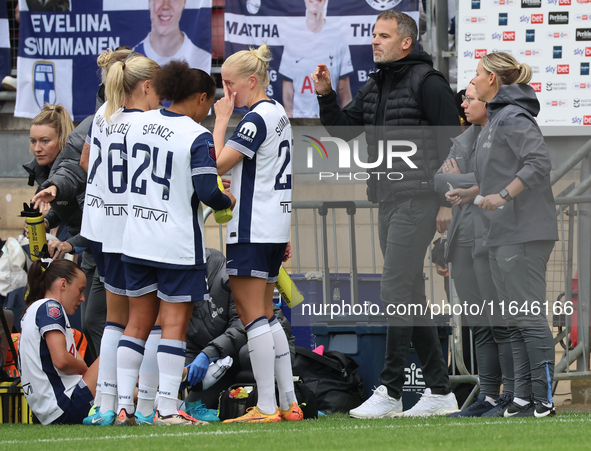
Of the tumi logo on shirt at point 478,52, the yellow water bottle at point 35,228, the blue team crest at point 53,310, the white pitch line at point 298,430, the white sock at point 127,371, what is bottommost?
the white pitch line at point 298,430

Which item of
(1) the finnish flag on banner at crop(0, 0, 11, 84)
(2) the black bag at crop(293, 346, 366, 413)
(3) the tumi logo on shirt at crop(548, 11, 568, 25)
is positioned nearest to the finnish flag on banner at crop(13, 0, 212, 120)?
(1) the finnish flag on banner at crop(0, 0, 11, 84)

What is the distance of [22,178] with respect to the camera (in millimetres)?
10172

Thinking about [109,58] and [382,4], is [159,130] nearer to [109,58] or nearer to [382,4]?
[109,58]

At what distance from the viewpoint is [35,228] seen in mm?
5172

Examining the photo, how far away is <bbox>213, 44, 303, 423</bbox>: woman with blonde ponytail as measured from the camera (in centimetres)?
429

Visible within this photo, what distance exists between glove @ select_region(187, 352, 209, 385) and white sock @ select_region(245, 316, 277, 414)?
587 mm

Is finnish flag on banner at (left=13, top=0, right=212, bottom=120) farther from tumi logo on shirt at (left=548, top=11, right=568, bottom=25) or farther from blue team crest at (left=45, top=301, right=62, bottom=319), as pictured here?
blue team crest at (left=45, top=301, right=62, bottom=319)

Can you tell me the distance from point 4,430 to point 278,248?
1.65 meters

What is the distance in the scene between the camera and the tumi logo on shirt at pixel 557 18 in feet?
20.3

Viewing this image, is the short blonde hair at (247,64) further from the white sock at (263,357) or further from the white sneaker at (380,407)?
the white sneaker at (380,407)

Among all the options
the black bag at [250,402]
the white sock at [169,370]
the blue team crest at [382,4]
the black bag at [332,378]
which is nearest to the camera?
the white sock at [169,370]

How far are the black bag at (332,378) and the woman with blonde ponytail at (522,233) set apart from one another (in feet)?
3.73

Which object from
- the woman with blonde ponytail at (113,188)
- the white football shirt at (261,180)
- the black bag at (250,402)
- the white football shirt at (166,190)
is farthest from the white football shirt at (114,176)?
the black bag at (250,402)

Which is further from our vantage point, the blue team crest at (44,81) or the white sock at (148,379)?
the blue team crest at (44,81)
